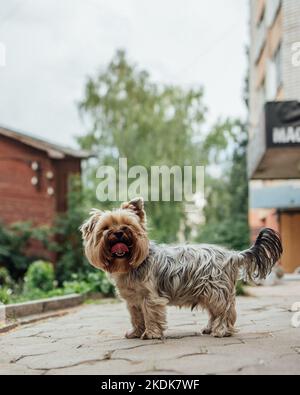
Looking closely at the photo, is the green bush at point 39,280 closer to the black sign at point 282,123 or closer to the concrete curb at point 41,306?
the concrete curb at point 41,306

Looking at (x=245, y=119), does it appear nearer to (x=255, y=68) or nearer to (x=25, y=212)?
(x=255, y=68)

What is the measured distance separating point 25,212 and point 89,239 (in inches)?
517

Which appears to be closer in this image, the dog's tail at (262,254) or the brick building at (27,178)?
the dog's tail at (262,254)

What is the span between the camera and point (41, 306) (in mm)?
9078

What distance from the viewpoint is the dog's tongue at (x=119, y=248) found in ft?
16.6

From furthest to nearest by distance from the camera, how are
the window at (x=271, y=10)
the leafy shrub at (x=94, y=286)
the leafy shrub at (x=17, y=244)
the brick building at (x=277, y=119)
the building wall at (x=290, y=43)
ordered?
the window at (x=271, y=10) → the building wall at (x=290, y=43) → the leafy shrub at (x=17, y=244) → the brick building at (x=277, y=119) → the leafy shrub at (x=94, y=286)

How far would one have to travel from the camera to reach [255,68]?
79.8 ft

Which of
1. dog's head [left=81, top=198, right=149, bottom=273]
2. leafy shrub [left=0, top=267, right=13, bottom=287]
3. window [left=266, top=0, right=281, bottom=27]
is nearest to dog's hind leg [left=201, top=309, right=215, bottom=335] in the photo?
dog's head [left=81, top=198, right=149, bottom=273]

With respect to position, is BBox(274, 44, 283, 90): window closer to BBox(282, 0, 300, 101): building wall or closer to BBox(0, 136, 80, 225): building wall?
BBox(282, 0, 300, 101): building wall

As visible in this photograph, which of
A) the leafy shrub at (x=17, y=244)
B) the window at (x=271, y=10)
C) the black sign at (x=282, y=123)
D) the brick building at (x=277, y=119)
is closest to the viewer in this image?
the black sign at (x=282, y=123)

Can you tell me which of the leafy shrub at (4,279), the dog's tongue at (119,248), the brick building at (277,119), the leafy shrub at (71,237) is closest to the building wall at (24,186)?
the leafy shrub at (71,237)

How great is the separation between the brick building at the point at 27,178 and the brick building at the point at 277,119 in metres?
5.83

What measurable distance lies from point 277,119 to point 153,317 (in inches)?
303

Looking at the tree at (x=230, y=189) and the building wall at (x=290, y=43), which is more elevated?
the building wall at (x=290, y=43)
